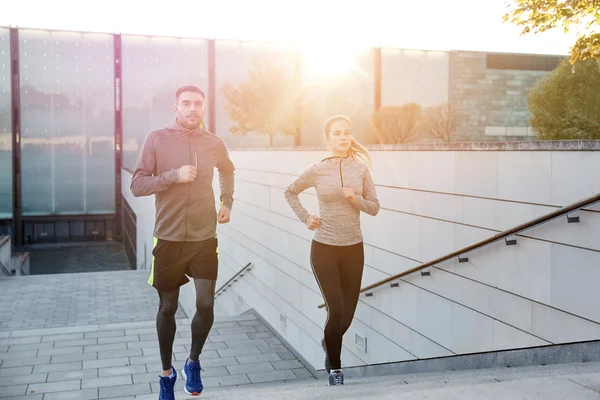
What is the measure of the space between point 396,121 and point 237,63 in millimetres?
8315

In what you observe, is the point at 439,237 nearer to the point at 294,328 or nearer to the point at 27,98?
the point at 294,328

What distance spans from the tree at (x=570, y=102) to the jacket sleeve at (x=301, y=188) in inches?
602

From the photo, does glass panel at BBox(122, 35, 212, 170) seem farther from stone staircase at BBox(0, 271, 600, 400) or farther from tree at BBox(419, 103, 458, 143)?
stone staircase at BBox(0, 271, 600, 400)

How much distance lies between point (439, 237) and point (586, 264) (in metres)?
1.55

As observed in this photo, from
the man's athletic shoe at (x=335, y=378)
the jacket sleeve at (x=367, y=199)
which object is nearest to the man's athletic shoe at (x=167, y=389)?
the man's athletic shoe at (x=335, y=378)

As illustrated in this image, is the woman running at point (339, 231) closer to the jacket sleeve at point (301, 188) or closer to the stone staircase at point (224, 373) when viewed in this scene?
the jacket sleeve at point (301, 188)

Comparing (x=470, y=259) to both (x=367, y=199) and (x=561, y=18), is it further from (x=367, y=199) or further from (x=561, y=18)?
(x=561, y=18)

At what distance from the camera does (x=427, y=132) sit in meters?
31.7

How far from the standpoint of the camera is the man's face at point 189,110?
3.89 meters

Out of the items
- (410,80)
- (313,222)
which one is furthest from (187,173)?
(410,80)

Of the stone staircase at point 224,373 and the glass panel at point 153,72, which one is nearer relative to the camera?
the stone staircase at point 224,373

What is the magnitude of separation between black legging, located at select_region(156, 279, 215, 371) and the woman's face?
1.27 m

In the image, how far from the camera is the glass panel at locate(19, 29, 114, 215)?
3067 centimetres

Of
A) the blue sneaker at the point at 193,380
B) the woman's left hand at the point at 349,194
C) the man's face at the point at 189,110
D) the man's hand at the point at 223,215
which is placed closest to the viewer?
the blue sneaker at the point at 193,380
